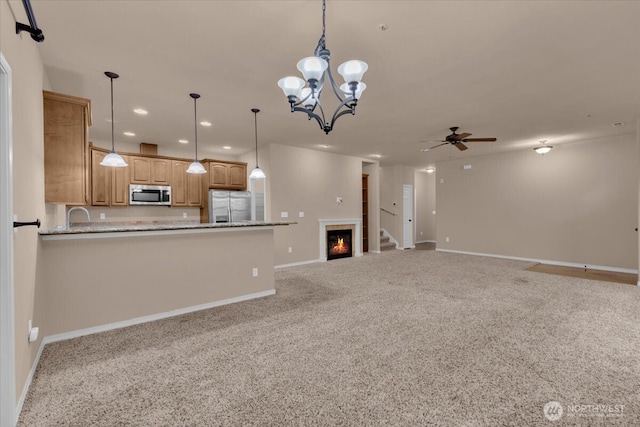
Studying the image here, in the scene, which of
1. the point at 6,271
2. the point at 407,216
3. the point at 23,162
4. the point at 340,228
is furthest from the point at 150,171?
the point at 407,216

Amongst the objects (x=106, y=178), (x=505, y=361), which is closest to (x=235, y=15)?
(x=505, y=361)

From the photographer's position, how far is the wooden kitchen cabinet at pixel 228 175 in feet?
21.4

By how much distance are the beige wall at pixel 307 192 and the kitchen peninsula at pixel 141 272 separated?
2.25 meters

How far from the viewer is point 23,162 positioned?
6.68 ft

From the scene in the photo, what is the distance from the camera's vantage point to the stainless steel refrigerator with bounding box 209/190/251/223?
6.30 metres

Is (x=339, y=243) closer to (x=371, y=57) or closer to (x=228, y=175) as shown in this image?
(x=228, y=175)

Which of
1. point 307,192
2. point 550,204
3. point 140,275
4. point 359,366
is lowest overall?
point 359,366

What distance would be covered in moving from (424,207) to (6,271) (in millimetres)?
10664

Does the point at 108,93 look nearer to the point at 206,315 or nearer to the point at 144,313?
the point at 144,313

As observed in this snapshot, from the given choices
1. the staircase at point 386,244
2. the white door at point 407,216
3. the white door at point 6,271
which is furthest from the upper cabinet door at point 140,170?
the white door at point 407,216

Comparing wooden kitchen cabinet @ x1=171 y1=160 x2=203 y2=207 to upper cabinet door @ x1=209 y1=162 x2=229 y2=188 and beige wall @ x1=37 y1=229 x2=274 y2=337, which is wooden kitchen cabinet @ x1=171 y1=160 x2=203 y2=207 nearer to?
upper cabinet door @ x1=209 y1=162 x2=229 y2=188

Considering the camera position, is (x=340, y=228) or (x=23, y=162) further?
(x=340, y=228)

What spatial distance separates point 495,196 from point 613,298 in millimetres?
3898

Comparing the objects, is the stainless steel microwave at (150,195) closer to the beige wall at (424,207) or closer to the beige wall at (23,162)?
the beige wall at (23,162)
